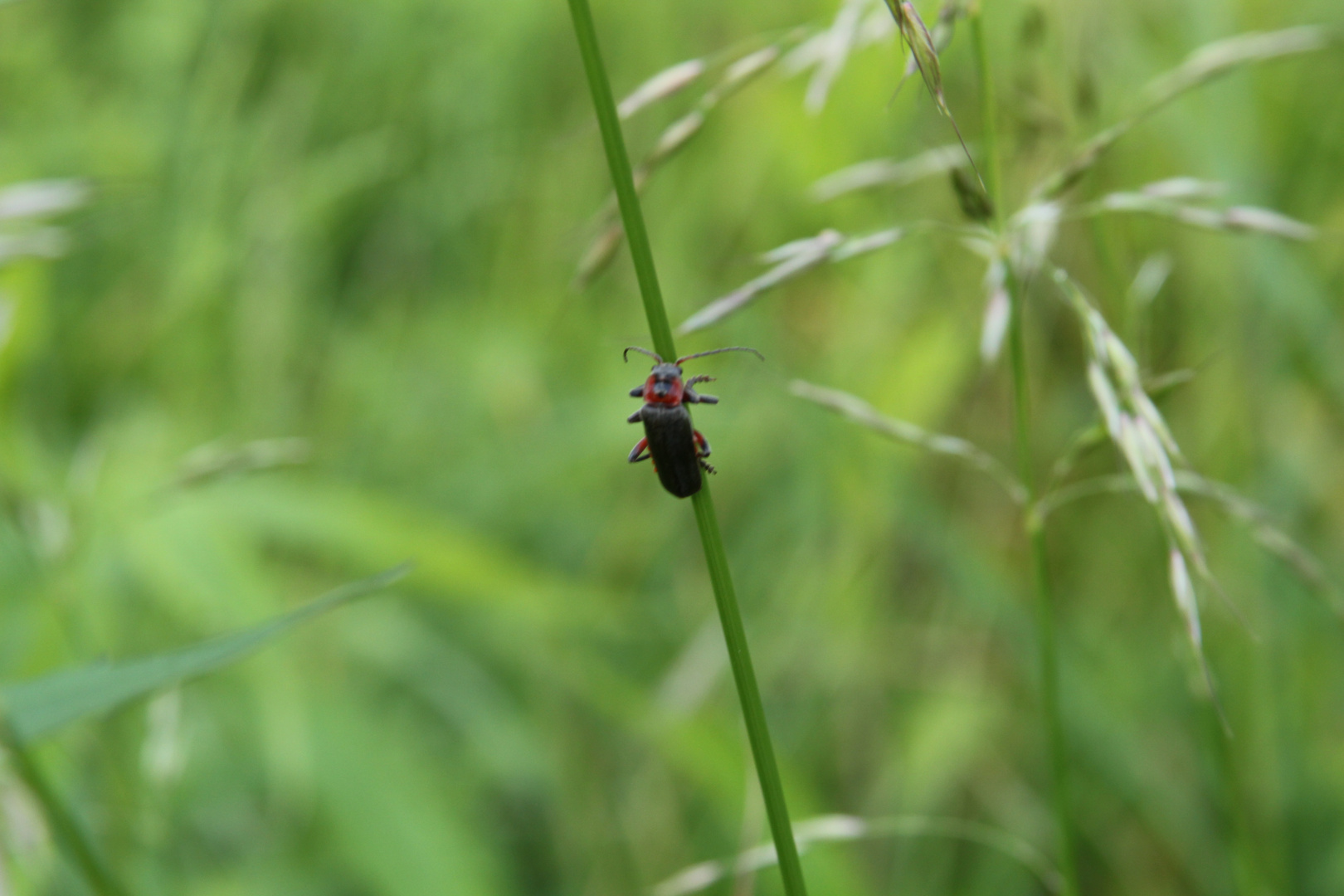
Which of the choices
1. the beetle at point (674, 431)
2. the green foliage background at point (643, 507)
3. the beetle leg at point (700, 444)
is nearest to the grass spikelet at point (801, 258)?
the beetle at point (674, 431)

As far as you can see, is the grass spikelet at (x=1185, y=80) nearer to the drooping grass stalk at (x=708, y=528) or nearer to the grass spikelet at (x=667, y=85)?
the grass spikelet at (x=667, y=85)

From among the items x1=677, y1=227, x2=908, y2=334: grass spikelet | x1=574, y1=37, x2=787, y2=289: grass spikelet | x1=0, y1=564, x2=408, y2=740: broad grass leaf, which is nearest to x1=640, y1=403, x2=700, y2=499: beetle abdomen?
x1=677, y1=227, x2=908, y2=334: grass spikelet

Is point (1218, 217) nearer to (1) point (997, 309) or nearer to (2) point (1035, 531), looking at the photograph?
(1) point (997, 309)

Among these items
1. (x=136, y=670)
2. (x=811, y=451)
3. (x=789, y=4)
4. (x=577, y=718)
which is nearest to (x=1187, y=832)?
(x=811, y=451)

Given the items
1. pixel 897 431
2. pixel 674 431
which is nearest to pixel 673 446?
pixel 674 431

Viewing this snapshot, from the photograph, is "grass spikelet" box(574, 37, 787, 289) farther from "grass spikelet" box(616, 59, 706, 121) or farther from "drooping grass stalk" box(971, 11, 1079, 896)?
"drooping grass stalk" box(971, 11, 1079, 896)

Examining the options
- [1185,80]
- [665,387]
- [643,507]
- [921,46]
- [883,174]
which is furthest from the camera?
[643,507]

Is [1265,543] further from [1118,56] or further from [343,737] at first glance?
[1118,56]

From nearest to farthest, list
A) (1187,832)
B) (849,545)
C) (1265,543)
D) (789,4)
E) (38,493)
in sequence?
(1265,543)
(1187,832)
(38,493)
(849,545)
(789,4)
